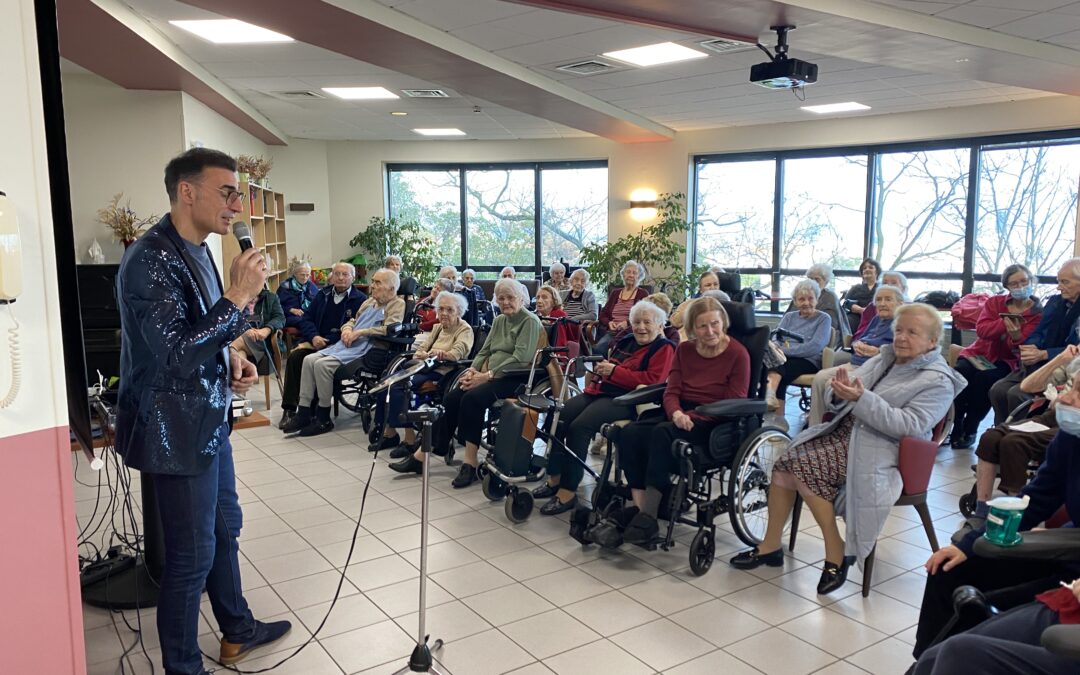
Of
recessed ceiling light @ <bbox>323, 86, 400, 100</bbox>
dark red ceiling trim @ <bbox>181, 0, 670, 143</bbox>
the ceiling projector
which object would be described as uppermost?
recessed ceiling light @ <bbox>323, 86, 400, 100</bbox>

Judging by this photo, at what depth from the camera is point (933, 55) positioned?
5.27 metres

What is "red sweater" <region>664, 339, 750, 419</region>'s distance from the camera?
3490mm

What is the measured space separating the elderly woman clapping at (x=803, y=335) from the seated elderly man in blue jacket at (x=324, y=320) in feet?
11.0

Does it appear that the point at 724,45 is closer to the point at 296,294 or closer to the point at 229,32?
the point at 229,32

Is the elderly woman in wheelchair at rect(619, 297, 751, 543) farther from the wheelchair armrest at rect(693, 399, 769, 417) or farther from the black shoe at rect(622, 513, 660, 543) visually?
the wheelchair armrest at rect(693, 399, 769, 417)

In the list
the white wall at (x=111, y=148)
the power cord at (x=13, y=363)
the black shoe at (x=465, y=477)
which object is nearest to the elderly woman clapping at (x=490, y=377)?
the black shoe at (x=465, y=477)

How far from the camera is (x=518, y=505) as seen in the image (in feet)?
12.7

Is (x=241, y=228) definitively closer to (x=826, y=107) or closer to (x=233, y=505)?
(x=233, y=505)

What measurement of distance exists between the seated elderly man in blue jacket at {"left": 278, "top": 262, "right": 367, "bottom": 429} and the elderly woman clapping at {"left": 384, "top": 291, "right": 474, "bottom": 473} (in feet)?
3.24

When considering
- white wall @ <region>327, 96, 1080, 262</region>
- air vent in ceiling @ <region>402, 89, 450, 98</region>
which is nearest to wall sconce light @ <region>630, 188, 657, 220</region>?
white wall @ <region>327, 96, 1080, 262</region>

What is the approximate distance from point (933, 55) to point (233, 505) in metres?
5.20

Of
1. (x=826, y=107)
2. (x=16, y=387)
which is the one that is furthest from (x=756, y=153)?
(x=16, y=387)

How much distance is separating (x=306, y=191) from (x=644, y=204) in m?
4.74

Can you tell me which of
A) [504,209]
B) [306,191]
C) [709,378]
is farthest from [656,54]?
[306,191]
